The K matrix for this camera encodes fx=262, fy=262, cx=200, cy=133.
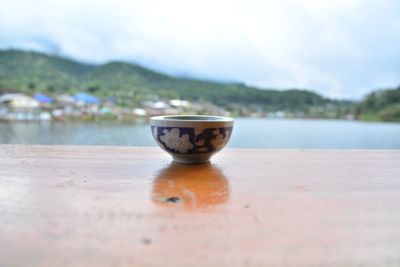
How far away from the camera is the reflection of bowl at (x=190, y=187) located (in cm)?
38

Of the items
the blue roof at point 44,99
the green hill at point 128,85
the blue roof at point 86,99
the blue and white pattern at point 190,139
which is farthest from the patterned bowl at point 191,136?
the blue roof at point 44,99

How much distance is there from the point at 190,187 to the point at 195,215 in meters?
0.12

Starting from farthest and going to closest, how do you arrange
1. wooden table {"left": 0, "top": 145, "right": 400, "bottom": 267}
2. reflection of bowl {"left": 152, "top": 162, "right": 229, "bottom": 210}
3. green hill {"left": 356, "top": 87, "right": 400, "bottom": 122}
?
green hill {"left": 356, "top": 87, "right": 400, "bottom": 122} → reflection of bowl {"left": 152, "top": 162, "right": 229, "bottom": 210} → wooden table {"left": 0, "top": 145, "right": 400, "bottom": 267}

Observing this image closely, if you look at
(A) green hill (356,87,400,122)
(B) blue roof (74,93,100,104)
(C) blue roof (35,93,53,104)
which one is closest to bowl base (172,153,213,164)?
(B) blue roof (74,93,100,104)

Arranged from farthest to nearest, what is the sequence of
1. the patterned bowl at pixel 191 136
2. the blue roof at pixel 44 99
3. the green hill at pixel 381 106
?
the green hill at pixel 381 106 → the blue roof at pixel 44 99 → the patterned bowl at pixel 191 136

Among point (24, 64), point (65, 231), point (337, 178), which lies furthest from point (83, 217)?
point (24, 64)

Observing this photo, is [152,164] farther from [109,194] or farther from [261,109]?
[261,109]

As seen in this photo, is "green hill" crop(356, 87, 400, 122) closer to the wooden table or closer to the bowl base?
Result: the wooden table

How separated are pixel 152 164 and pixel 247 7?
5953mm

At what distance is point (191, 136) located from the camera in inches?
22.8

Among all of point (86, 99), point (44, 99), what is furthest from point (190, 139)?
point (44, 99)

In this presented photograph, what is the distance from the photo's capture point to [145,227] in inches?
11.8

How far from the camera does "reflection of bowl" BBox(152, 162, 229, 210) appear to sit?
15.0 inches

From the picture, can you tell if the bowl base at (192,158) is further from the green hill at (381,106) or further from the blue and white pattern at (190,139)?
the green hill at (381,106)
